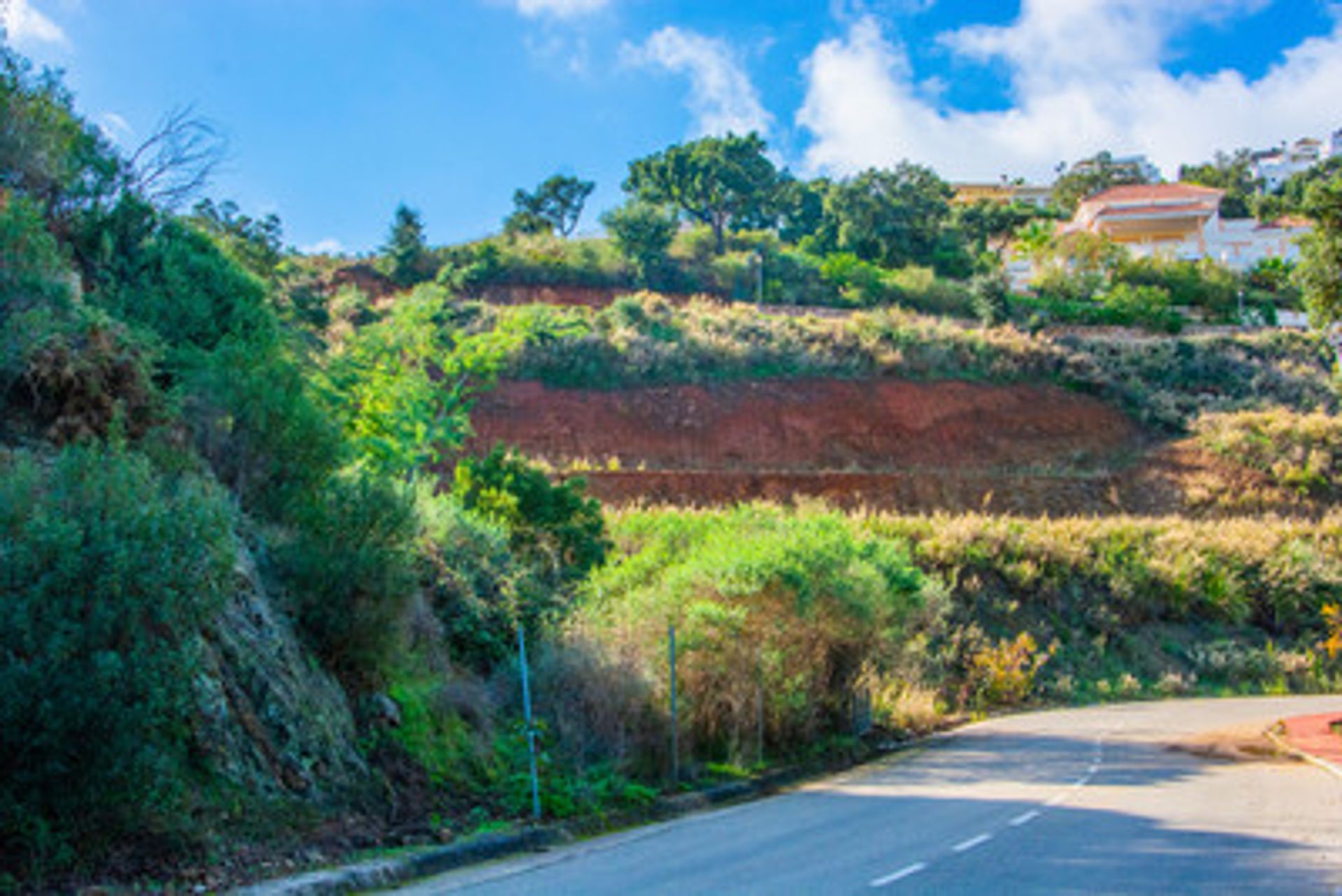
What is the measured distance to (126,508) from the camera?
27.7ft

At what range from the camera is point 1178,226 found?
91125mm

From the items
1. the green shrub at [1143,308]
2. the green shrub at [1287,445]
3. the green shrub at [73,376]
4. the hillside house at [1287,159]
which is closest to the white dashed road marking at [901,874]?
the green shrub at [73,376]

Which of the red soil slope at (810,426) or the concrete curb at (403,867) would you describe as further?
the red soil slope at (810,426)

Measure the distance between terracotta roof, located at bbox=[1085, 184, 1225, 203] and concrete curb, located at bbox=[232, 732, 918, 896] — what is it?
87388 mm

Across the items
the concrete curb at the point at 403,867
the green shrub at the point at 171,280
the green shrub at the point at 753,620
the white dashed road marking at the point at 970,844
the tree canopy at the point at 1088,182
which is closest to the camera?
the concrete curb at the point at 403,867

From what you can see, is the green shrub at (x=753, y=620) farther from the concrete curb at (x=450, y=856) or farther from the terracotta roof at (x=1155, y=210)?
the terracotta roof at (x=1155, y=210)

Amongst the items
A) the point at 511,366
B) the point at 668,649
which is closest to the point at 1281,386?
the point at 511,366

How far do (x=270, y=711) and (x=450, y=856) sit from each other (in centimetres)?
201

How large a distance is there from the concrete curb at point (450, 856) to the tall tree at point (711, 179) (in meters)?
67.4

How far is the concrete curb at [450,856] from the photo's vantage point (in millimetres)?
8672

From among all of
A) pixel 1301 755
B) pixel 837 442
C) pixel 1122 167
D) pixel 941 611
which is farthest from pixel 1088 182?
pixel 1301 755

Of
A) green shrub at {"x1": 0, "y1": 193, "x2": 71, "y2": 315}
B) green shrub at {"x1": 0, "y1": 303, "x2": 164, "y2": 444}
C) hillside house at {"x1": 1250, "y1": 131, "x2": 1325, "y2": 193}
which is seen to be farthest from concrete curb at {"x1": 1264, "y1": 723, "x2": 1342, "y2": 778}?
hillside house at {"x1": 1250, "y1": 131, "x2": 1325, "y2": 193}

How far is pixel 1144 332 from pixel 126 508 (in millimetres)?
62586

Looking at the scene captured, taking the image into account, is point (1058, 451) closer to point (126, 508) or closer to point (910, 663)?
point (910, 663)
